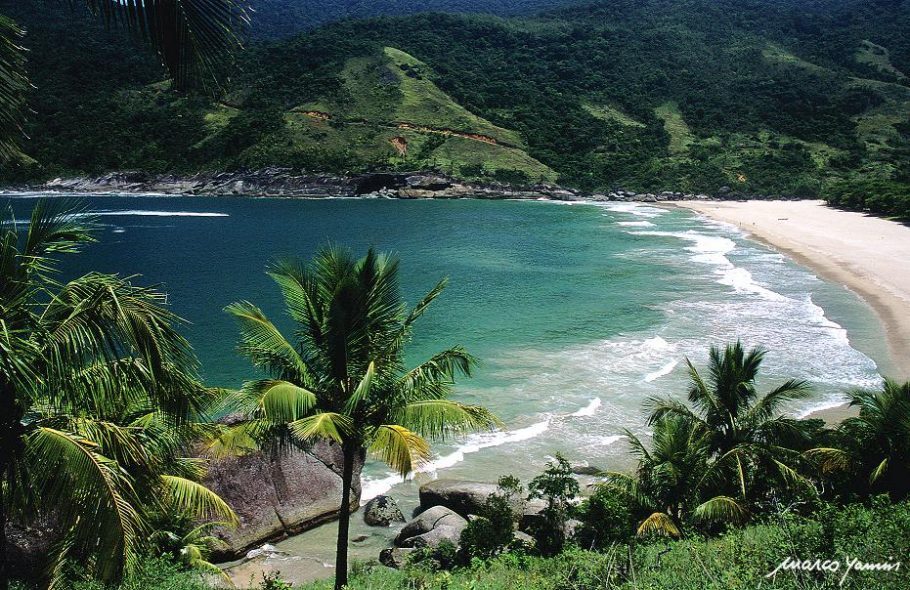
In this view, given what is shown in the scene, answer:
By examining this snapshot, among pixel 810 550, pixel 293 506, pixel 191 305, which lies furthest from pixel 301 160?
pixel 810 550

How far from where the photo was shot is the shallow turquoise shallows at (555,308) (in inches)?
872

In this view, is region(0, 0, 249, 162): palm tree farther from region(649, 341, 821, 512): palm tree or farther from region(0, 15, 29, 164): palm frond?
region(649, 341, 821, 512): palm tree

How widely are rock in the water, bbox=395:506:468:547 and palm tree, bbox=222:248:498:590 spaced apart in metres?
4.70

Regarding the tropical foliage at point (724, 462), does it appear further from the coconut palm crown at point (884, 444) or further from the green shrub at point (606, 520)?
the coconut palm crown at point (884, 444)

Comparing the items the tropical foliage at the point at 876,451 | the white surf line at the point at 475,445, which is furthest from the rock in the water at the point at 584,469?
the tropical foliage at the point at 876,451

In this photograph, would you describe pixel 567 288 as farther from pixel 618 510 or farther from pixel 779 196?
pixel 779 196

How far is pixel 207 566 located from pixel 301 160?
410ft

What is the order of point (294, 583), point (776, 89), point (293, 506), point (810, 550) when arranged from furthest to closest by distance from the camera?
point (776, 89)
point (293, 506)
point (294, 583)
point (810, 550)

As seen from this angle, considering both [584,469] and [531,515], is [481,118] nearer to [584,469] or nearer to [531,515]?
[584,469]

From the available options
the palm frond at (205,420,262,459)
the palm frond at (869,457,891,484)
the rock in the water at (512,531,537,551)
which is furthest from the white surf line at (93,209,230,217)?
the palm frond at (869,457,891,484)

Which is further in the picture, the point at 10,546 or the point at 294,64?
the point at 294,64

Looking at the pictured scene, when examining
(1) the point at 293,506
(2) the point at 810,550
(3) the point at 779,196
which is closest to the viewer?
(2) the point at 810,550

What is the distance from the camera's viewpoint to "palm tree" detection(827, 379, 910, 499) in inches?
475

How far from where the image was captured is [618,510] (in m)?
12.5
